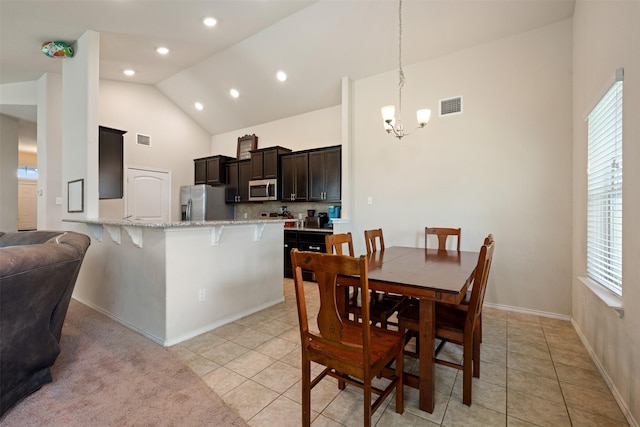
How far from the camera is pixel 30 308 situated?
168 centimetres

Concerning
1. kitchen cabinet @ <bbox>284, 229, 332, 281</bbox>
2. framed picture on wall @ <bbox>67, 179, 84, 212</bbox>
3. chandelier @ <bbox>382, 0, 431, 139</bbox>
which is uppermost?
chandelier @ <bbox>382, 0, 431, 139</bbox>

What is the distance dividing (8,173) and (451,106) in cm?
859

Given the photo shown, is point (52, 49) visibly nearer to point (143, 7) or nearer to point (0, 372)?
point (143, 7)

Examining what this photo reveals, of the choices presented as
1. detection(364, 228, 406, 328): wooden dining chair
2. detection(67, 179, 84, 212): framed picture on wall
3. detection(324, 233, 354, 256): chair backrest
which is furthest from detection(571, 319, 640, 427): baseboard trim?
detection(67, 179, 84, 212): framed picture on wall

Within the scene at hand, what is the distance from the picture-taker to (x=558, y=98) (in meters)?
3.14

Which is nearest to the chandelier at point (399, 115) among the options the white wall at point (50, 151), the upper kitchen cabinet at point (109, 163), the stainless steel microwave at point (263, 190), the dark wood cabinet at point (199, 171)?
the stainless steel microwave at point (263, 190)

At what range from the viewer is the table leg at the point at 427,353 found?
1640 millimetres

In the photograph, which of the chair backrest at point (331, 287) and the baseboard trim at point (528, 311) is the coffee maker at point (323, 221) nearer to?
the baseboard trim at point (528, 311)

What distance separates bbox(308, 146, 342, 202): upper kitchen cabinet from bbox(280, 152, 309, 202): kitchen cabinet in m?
0.14

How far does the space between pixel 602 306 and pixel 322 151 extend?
3982mm

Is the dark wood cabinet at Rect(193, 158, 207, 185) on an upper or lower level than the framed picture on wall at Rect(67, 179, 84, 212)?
upper

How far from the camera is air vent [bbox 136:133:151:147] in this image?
19.0 feet

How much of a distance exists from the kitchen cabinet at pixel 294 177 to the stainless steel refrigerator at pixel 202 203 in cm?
166

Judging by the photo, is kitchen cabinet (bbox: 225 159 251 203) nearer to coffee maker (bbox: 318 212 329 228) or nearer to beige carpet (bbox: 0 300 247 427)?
coffee maker (bbox: 318 212 329 228)
